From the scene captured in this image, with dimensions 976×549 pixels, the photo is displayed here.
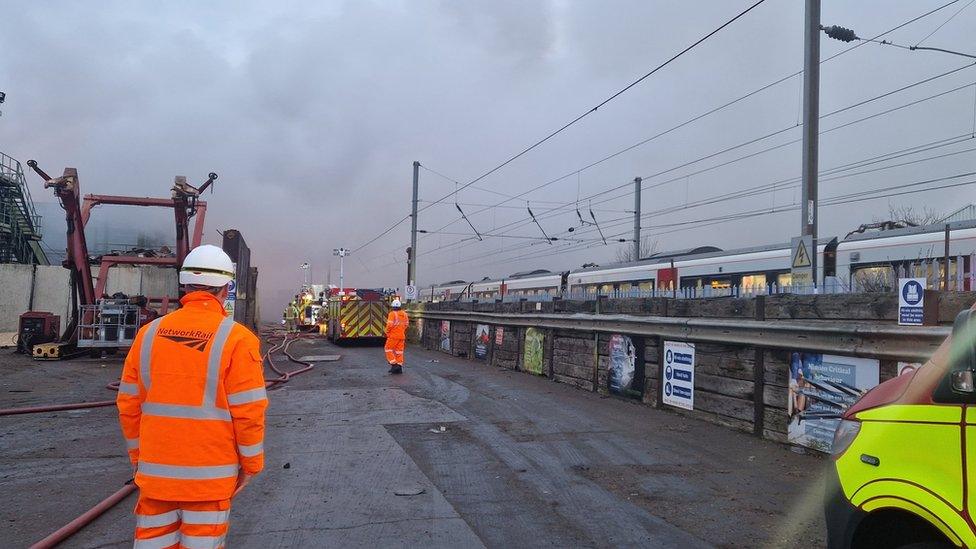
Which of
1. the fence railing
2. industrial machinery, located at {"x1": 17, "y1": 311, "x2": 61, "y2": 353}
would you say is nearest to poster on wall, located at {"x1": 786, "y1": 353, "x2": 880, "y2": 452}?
the fence railing

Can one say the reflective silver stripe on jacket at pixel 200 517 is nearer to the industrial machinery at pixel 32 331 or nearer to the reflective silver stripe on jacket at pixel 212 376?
the reflective silver stripe on jacket at pixel 212 376

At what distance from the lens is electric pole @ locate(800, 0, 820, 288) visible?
28.5 feet

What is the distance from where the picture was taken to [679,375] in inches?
353

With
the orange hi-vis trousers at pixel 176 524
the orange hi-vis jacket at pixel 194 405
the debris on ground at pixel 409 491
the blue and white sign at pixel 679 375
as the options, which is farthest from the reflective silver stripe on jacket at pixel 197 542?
the blue and white sign at pixel 679 375

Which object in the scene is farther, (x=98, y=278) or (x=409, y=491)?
(x=98, y=278)

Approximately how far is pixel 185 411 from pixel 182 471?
0.83ft

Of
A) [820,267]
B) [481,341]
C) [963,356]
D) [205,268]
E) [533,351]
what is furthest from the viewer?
[481,341]

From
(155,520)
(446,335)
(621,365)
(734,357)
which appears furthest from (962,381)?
(446,335)

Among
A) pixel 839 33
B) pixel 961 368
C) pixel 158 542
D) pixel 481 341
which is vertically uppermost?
pixel 839 33

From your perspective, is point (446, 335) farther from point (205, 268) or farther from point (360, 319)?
point (205, 268)

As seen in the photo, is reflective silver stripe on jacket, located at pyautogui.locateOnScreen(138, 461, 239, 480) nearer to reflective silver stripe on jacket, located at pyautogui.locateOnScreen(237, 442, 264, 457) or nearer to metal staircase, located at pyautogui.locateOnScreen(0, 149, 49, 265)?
reflective silver stripe on jacket, located at pyautogui.locateOnScreen(237, 442, 264, 457)

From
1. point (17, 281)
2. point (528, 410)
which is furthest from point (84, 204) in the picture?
point (528, 410)

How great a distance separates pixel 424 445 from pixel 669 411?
3.95 metres

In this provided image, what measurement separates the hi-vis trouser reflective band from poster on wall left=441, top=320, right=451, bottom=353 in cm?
1829
